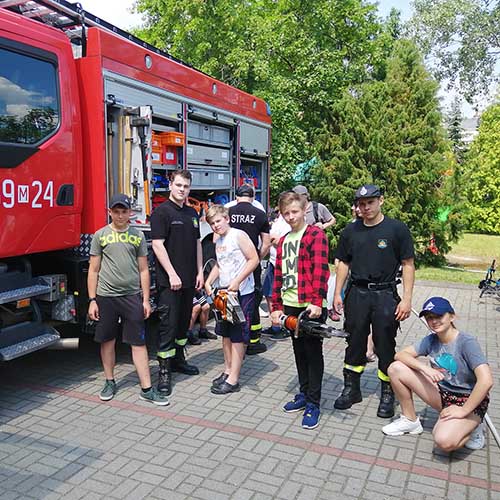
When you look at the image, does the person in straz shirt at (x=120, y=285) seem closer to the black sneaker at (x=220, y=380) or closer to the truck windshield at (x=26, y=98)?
the black sneaker at (x=220, y=380)

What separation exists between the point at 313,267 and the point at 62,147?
238cm

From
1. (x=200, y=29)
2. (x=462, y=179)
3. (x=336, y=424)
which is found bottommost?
(x=336, y=424)

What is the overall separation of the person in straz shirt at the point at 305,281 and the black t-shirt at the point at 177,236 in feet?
3.02

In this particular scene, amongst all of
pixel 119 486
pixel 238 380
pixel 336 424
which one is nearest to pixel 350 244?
pixel 336 424

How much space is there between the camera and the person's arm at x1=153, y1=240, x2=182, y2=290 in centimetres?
455

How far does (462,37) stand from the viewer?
1148 inches

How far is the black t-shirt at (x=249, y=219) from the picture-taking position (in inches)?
224

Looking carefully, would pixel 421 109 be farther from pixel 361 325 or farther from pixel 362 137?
pixel 361 325

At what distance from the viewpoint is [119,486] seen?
319 centimetres

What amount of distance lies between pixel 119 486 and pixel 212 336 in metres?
3.32

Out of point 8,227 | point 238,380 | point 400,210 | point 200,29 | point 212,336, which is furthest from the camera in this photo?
point 200,29

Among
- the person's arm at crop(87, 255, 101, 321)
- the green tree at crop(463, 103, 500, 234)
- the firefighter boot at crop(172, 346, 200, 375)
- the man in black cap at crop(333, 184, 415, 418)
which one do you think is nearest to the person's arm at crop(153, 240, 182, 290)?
the person's arm at crop(87, 255, 101, 321)

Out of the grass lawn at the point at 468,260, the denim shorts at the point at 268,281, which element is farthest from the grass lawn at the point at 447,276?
the denim shorts at the point at 268,281

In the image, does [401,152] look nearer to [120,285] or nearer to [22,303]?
[120,285]
